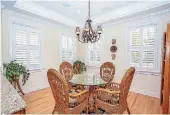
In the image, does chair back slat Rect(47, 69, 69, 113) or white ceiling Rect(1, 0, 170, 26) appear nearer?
chair back slat Rect(47, 69, 69, 113)

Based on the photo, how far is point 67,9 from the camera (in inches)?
162

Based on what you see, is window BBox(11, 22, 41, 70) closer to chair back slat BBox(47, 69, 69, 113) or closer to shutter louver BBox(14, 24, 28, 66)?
shutter louver BBox(14, 24, 28, 66)

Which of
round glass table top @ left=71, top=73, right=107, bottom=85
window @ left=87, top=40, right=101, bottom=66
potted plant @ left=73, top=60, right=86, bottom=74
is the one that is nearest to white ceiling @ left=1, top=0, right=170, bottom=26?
window @ left=87, top=40, right=101, bottom=66

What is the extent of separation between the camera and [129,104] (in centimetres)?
323

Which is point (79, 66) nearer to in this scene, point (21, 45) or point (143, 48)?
point (21, 45)

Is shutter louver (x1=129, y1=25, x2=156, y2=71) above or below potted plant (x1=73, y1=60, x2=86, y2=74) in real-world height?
above

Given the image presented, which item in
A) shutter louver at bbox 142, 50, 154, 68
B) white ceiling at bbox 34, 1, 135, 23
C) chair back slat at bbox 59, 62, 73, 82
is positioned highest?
white ceiling at bbox 34, 1, 135, 23

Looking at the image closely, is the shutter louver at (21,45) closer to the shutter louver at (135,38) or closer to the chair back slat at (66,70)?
the chair back slat at (66,70)

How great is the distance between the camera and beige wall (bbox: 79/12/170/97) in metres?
3.70

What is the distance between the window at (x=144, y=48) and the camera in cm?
378

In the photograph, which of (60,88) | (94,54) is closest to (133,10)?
(94,54)

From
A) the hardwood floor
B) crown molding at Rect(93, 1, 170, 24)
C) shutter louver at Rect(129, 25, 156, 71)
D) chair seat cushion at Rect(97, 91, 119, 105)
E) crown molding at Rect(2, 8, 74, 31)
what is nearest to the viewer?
chair seat cushion at Rect(97, 91, 119, 105)

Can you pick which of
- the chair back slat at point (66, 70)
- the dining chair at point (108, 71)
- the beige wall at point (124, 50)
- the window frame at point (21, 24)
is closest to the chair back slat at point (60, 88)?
the chair back slat at point (66, 70)

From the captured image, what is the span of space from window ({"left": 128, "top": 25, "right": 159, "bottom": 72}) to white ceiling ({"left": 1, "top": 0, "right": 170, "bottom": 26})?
25.1 inches
